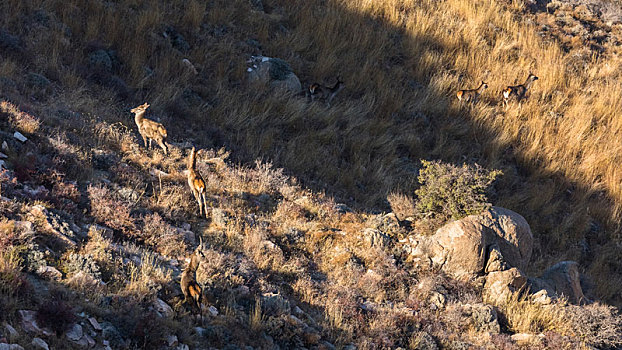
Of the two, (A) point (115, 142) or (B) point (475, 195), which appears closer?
(B) point (475, 195)

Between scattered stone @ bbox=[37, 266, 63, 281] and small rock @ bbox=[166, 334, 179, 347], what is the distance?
1.27 metres

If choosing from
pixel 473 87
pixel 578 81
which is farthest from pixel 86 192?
pixel 578 81

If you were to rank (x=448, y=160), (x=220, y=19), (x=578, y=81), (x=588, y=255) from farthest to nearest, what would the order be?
(x=578, y=81)
(x=220, y=19)
(x=448, y=160)
(x=588, y=255)

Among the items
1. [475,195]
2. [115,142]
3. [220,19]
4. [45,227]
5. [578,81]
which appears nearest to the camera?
[45,227]

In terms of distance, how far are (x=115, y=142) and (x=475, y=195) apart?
5.77 m

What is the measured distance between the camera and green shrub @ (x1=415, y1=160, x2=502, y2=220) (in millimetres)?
8695

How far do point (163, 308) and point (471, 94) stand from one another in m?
11.0

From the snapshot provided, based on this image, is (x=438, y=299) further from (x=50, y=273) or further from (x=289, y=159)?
(x=289, y=159)

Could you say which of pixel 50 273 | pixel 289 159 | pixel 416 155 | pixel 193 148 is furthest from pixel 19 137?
pixel 416 155

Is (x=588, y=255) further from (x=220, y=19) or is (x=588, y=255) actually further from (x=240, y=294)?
(x=220, y=19)

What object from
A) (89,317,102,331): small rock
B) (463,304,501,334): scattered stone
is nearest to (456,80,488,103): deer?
(463,304,501,334): scattered stone

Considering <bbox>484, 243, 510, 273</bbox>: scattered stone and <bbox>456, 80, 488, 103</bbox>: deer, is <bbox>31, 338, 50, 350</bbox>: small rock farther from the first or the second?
<bbox>456, 80, 488, 103</bbox>: deer

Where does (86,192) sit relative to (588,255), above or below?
above

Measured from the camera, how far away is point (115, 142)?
9.33 m
